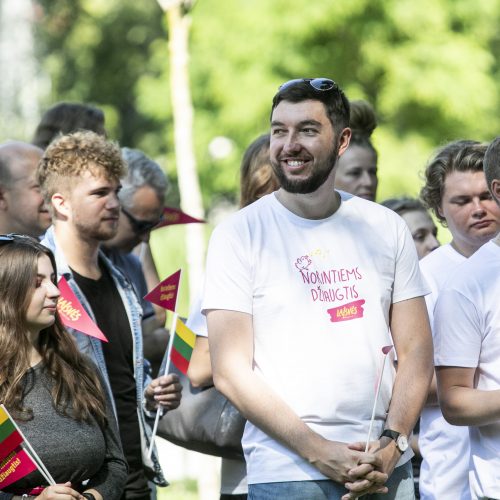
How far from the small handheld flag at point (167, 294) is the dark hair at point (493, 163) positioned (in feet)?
5.04

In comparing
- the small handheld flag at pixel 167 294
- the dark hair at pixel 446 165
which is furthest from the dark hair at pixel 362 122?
the small handheld flag at pixel 167 294

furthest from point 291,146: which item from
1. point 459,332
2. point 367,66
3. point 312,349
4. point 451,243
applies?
point 367,66

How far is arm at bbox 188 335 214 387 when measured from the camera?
4.96m

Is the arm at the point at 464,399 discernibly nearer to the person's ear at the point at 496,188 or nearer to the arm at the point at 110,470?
the person's ear at the point at 496,188

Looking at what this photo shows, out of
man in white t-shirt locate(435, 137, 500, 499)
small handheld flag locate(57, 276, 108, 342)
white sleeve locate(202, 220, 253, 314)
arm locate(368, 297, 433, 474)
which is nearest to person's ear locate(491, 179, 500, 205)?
man in white t-shirt locate(435, 137, 500, 499)

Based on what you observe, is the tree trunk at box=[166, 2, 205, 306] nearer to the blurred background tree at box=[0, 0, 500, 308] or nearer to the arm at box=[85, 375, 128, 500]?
the blurred background tree at box=[0, 0, 500, 308]

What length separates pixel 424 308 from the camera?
4.19 meters

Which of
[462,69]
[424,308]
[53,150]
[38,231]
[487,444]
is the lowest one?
[487,444]

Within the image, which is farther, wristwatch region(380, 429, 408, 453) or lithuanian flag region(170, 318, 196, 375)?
lithuanian flag region(170, 318, 196, 375)

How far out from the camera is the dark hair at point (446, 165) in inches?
204

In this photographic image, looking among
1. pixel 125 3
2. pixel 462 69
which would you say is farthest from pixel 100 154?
pixel 125 3

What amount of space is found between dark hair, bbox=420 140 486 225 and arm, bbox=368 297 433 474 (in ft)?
3.93

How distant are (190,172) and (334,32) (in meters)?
5.31

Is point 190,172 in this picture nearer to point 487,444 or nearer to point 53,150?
point 53,150
